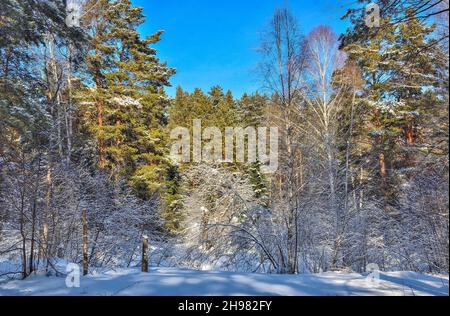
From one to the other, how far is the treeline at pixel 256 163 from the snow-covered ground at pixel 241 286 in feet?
1.29

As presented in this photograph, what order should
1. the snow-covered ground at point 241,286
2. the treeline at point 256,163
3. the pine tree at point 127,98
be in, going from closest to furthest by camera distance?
the snow-covered ground at point 241,286 < the treeline at point 256,163 < the pine tree at point 127,98

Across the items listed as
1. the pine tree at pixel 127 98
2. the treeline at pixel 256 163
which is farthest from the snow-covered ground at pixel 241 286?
the pine tree at pixel 127 98

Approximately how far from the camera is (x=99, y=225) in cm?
773

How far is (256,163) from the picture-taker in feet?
50.5

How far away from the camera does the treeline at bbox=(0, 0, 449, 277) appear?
4.63 m

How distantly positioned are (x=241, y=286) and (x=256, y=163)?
12.5 metres

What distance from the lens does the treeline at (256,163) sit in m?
4.63

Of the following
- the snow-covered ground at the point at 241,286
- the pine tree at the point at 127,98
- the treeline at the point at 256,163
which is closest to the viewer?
the snow-covered ground at the point at 241,286

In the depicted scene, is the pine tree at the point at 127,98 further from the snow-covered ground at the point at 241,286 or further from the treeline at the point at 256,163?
the snow-covered ground at the point at 241,286

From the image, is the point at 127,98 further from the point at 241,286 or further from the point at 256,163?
the point at 241,286

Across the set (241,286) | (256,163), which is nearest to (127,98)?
(256,163)
